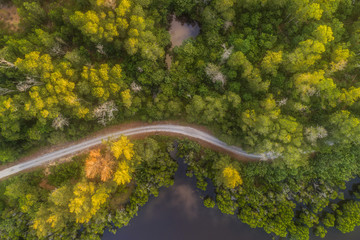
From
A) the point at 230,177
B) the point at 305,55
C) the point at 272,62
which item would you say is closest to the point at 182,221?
the point at 230,177

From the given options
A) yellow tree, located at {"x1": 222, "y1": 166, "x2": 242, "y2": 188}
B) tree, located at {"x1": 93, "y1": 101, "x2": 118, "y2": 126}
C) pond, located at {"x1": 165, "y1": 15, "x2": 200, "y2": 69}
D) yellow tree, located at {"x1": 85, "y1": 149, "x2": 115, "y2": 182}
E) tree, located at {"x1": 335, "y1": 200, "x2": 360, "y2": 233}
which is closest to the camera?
yellow tree, located at {"x1": 85, "y1": 149, "x2": 115, "y2": 182}

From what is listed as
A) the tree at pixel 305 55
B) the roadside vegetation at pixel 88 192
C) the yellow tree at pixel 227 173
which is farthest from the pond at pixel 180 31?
the yellow tree at pixel 227 173

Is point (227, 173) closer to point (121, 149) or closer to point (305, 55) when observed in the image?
point (121, 149)

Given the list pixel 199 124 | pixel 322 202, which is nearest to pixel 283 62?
pixel 199 124

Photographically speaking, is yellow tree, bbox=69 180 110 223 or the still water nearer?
yellow tree, bbox=69 180 110 223

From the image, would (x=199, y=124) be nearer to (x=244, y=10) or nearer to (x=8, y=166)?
(x=244, y=10)

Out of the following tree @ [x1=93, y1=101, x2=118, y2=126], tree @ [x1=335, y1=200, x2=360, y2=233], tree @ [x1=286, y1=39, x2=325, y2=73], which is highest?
tree @ [x1=286, y1=39, x2=325, y2=73]

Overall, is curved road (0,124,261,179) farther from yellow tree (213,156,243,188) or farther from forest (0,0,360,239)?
yellow tree (213,156,243,188)

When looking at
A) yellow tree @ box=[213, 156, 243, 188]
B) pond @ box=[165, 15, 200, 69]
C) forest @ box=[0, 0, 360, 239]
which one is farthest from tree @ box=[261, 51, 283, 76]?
yellow tree @ box=[213, 156, 243, 188]
